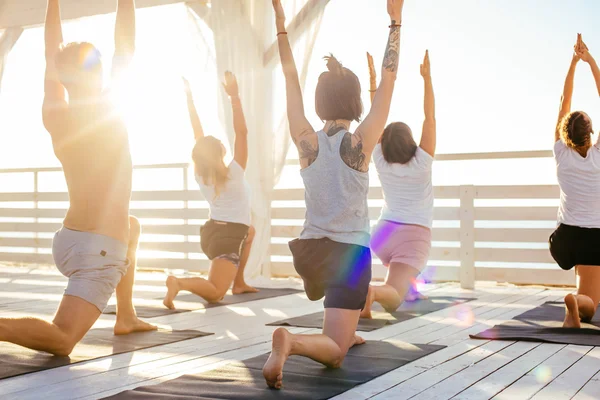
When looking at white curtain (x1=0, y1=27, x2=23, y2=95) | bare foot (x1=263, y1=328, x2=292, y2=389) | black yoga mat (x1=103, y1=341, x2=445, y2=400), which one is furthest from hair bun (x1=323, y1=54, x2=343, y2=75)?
white curtain (x1=0, y1=27, x2=23, y2=95)

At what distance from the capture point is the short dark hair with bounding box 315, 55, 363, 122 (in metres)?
2.49

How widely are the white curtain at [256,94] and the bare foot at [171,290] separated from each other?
2004 millimetres

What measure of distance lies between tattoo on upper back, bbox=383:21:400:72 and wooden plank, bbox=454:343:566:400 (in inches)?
40.4

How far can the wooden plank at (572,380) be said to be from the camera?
2.29 m

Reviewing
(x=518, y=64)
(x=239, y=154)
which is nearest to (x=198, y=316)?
(x=239, y=154)

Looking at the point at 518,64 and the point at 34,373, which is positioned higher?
the point at 518,64

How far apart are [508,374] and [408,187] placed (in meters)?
1.68

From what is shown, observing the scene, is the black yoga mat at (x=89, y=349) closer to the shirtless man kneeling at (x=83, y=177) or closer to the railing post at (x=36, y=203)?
the shirtless man kneeling at (x=83, y=177)

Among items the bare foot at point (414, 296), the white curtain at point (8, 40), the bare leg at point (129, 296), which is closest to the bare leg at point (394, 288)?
the bare foot at point (414, 296)

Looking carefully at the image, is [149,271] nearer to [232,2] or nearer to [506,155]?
[232,2]

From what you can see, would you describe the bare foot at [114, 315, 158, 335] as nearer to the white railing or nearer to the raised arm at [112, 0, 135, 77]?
the raised arm at [112, 0, 135, 77]

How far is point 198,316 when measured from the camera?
4.27 m

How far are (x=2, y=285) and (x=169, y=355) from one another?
366cm

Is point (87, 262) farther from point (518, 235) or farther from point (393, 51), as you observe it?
point (518, 235)
